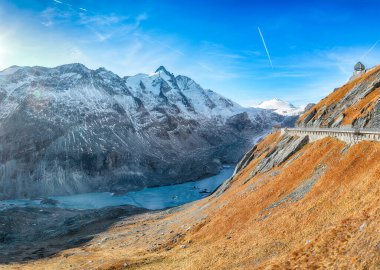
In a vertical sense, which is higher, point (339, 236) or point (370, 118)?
point (370, 118)

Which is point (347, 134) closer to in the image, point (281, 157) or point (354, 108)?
point (281, 157)

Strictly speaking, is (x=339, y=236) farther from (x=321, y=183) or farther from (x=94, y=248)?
(x=94, y=248)

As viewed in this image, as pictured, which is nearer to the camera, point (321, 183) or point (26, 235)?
point (321, 183)

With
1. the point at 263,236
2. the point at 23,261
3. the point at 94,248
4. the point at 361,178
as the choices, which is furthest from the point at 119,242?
the point at 361,178

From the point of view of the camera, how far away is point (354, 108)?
210 feet

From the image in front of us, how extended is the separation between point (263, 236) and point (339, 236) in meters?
10.3

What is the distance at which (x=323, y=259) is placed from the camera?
22.9 meters

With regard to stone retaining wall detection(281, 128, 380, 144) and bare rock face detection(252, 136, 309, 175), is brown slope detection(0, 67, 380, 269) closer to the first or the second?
bare rock face detection(252, 136, 309, 175)

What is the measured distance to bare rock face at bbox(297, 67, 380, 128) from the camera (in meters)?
53.0

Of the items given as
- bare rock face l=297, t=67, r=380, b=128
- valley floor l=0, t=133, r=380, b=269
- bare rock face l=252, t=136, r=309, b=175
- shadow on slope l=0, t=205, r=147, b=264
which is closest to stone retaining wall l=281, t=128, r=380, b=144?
valley floor l=0, t=133, r=380, b=269

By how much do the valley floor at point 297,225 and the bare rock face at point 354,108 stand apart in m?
7.46

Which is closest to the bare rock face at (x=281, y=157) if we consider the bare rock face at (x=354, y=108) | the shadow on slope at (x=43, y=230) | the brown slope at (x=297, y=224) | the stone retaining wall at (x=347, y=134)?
the brown slope at (x=297, y=224)

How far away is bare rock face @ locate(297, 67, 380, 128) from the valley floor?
746cm

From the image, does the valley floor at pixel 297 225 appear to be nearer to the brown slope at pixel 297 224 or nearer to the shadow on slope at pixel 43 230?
the brown slope at pixel 297 224
